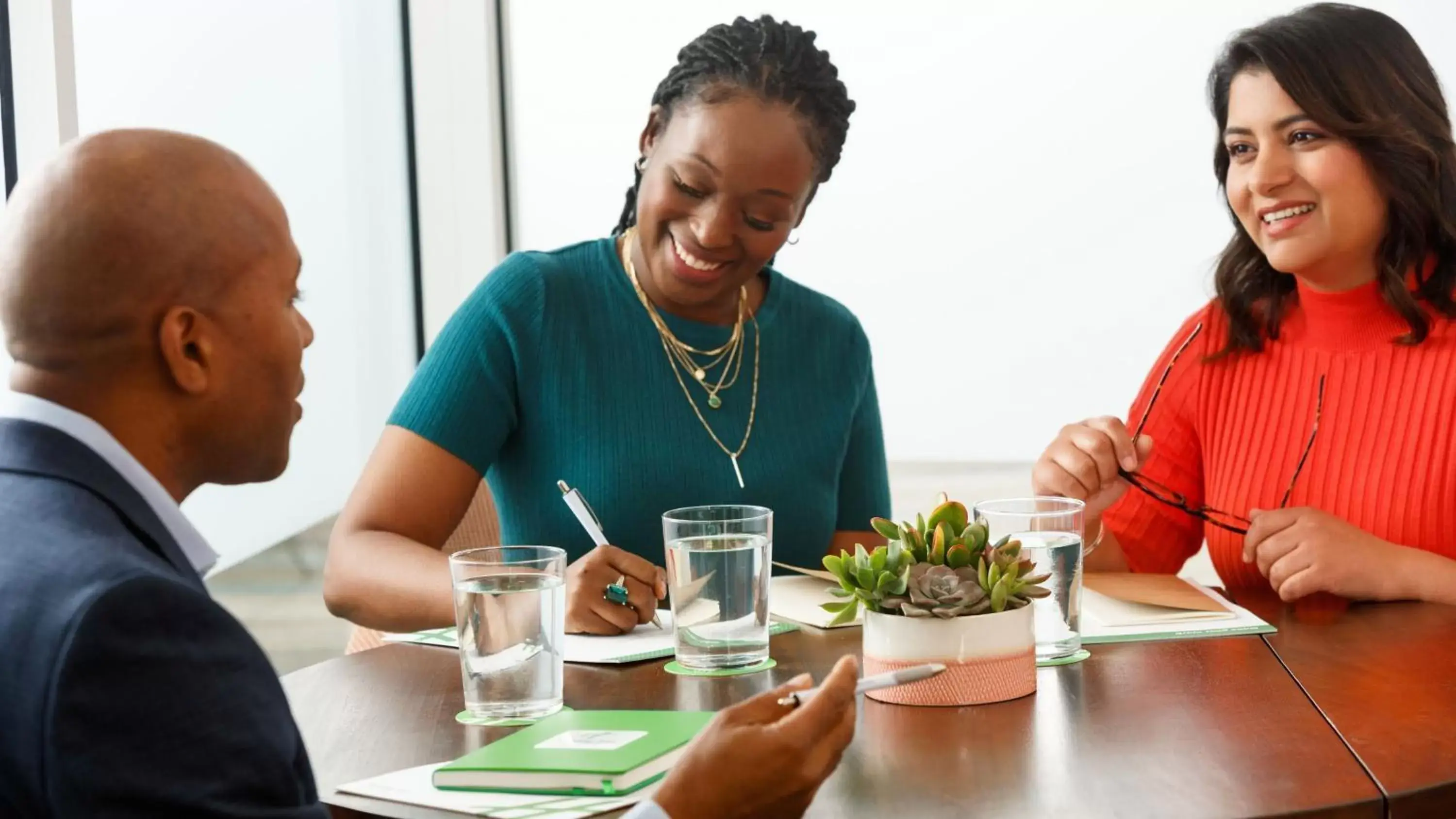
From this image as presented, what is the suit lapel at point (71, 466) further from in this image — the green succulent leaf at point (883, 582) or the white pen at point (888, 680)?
the green succulent leaf at point (883, 582)

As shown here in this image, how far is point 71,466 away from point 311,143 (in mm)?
2458

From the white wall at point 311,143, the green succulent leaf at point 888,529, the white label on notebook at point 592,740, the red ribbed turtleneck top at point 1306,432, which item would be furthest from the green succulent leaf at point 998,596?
the white wall at point 311,143

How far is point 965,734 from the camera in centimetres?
123

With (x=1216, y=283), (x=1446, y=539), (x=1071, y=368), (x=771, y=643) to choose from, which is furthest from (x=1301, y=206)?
(x=1071, y=368)

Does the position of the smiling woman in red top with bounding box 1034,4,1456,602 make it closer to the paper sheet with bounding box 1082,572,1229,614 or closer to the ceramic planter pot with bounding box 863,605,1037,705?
the paper sheet with bounding box 1082,572,1229,614

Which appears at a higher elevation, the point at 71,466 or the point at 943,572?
the point at 71,466

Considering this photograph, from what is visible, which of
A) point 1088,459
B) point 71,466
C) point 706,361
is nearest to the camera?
point 71,466

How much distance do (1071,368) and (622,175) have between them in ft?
4.17

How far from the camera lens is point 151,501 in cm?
94

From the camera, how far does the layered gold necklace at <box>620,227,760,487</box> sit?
2064mm

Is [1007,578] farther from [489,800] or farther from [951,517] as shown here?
[489,800]

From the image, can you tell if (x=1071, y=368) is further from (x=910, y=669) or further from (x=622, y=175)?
(x=910, y=669)

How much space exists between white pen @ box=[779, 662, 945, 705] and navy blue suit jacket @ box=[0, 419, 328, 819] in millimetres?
361

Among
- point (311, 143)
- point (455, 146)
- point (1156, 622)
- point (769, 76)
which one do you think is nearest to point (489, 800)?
point (1156, 622)
